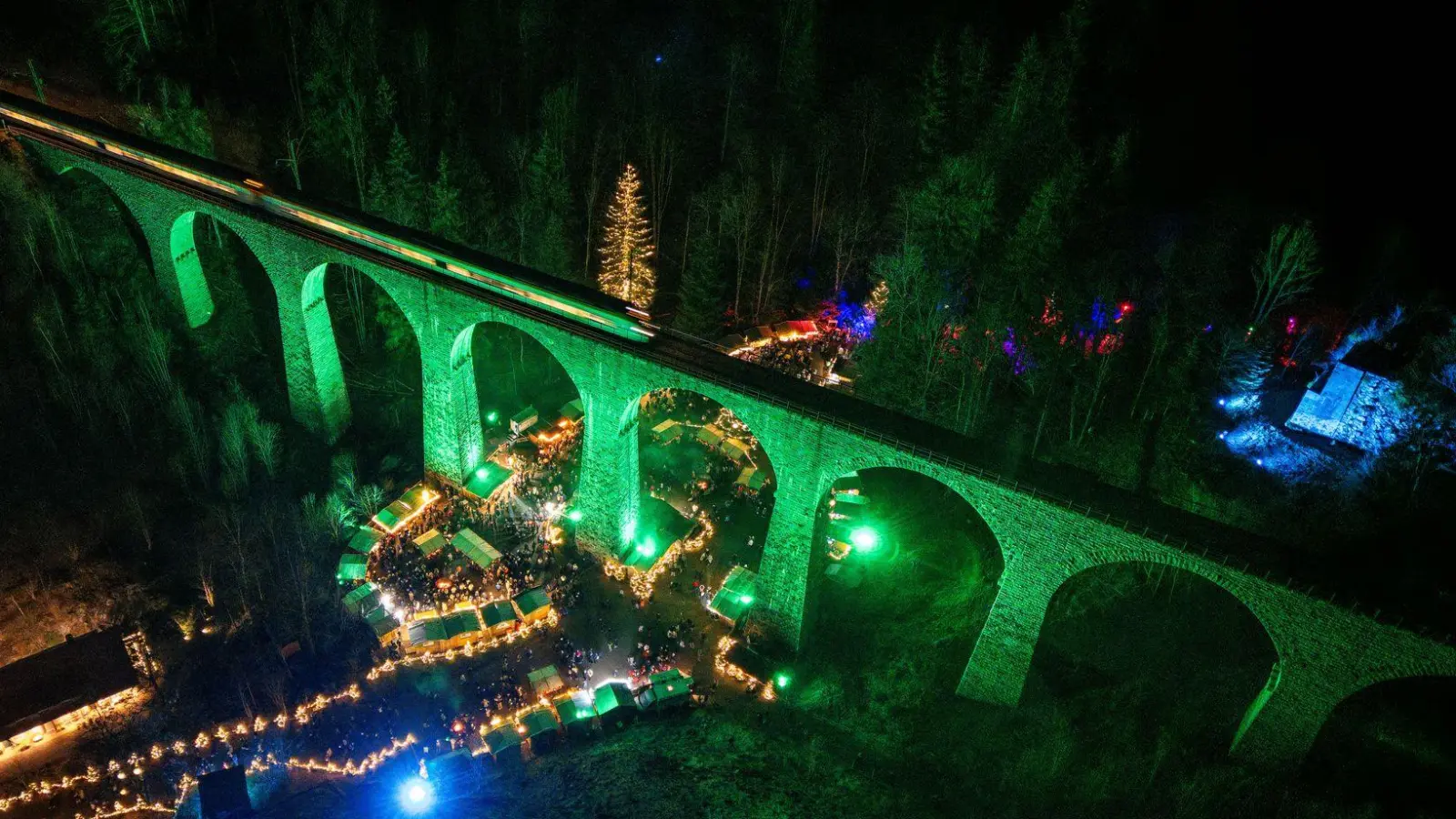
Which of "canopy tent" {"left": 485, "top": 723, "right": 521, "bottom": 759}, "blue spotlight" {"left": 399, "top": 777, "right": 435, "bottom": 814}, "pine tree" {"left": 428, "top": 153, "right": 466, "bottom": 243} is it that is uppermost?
"pine tree" {"left": 428, "top": 153, "right": 466, "bottom": 243}

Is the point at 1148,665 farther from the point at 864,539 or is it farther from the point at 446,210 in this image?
the point at 446,210

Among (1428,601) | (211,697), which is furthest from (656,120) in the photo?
(1428,601)

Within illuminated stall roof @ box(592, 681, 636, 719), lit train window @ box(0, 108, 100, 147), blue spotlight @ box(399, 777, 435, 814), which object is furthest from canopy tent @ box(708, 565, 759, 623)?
lit train window @ box(0, 108, 100, 147)

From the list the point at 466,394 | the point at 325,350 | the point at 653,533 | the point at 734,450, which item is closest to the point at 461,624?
the point at 653,533

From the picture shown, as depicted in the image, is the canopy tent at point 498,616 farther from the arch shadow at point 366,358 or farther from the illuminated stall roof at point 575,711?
the arch shadow at point 366,358

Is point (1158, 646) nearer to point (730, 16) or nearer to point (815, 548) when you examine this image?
point (815, 548)

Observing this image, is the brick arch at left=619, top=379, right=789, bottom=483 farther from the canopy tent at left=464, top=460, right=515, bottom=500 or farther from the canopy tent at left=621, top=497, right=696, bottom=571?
the canopy tent at left=464, top=460, right=515, bottom=500
